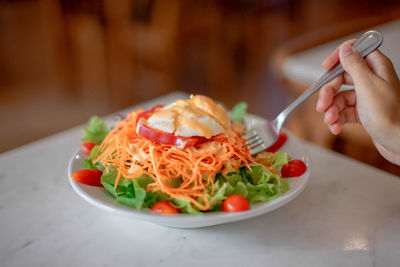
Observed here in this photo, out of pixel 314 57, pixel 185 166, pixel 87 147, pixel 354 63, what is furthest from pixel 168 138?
pixel 314 57

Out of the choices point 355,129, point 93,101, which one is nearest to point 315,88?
point 355,129

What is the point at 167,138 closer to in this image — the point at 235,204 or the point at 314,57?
the point at 235,204

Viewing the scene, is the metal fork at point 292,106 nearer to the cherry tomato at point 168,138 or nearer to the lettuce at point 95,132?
the cherry tomato at point 168,138

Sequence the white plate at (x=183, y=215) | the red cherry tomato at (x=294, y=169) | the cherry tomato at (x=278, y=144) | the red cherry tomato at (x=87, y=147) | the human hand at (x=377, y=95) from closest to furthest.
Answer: the white plate at (x=183, y=215) → the human hand at (x=377, y=95) → the red cherry tomato at (x=294, y=169) → the red cherry tomato at (x=87, y=147) → the cherry tomato at (x=278, y=144)

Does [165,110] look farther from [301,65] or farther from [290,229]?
[301,65]

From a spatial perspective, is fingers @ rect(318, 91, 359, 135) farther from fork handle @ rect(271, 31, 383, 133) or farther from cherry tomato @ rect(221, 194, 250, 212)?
cherry tomato @ rect(221, 194, 250, 212)

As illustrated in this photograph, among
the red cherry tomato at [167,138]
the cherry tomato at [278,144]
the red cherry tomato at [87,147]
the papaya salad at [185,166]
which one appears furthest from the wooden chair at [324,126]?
the red cherry tomato at [87,147]
